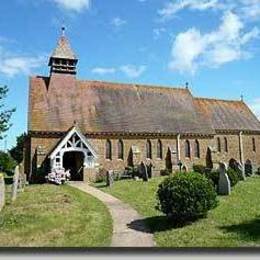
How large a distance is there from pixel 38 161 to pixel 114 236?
24.3 metres

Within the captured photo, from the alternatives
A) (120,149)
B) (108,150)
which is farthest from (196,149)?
(108,150)

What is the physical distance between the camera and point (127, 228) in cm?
1412

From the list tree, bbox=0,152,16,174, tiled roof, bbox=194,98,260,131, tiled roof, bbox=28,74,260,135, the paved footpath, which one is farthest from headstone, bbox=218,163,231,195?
tree, bbox=0,152,16,174

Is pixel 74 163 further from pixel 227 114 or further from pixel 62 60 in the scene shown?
pixel 227 114

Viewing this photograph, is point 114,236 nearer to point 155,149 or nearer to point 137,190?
point 137,190

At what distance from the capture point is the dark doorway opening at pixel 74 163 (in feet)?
120

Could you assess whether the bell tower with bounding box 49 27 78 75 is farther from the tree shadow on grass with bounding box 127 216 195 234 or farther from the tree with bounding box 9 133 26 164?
the tree with bounding box 9 133 26 164

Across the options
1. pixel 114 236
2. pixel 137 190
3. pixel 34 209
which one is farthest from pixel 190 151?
pixel 114 236

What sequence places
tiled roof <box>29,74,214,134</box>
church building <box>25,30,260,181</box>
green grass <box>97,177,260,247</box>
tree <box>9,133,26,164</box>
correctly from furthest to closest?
tree <box>9,133,26,164</box> < tiled roof <box>29,74,214,134</box> < church building <box>25,30,260,181</box> < green grass <box>97,177,260,247</box>

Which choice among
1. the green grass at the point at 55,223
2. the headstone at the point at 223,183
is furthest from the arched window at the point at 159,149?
the green grass at the point at 55,223

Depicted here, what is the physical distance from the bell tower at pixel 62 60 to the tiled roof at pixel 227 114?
14.7 m

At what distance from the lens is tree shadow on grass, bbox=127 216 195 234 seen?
1402 cm

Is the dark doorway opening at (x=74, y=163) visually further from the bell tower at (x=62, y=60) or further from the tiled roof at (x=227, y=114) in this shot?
the tiled roof at (x=227, y=114)

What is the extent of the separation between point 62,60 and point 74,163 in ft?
35.4
